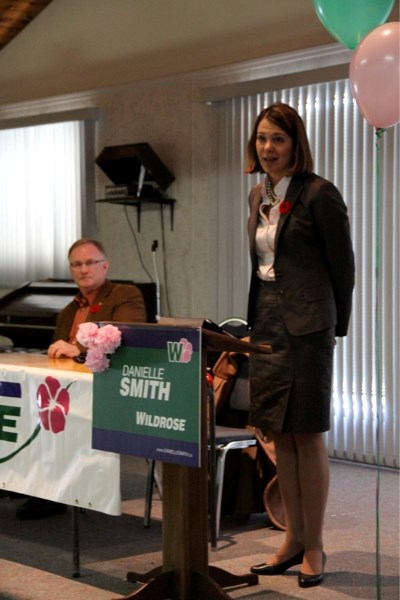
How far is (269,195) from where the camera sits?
347 centimetres

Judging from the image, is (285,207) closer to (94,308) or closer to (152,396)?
(152,396)

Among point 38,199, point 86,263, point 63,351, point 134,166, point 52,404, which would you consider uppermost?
point 134,166

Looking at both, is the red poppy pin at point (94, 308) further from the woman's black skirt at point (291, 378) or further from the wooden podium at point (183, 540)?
the wooden podium at point (183, 540)

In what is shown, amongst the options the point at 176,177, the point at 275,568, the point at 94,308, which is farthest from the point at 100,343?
the point at 176,177

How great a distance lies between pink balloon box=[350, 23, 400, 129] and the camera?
3146 millimetres

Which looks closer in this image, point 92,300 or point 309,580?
point 309,580

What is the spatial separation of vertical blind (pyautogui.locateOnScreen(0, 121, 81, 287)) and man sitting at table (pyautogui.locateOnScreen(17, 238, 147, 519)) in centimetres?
339

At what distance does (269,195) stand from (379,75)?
558 millimetres

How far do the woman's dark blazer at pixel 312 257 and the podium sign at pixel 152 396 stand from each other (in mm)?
570

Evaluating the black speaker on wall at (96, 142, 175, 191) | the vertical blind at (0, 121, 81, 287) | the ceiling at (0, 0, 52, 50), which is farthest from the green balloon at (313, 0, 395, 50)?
the ceiling at (0, 0, 52, 50)


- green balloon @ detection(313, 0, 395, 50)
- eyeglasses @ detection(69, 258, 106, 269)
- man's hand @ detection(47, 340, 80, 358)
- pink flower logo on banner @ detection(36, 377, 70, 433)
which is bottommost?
pink flower logo on banner @ detection(36, 377, 70, 433)

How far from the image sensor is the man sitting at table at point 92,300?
429 centimetres

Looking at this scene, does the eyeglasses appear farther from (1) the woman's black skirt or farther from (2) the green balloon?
(2) the green balloon

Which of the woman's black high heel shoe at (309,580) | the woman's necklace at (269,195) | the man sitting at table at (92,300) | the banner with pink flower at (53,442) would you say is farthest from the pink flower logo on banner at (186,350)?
the man sitting at table at (92,300)
